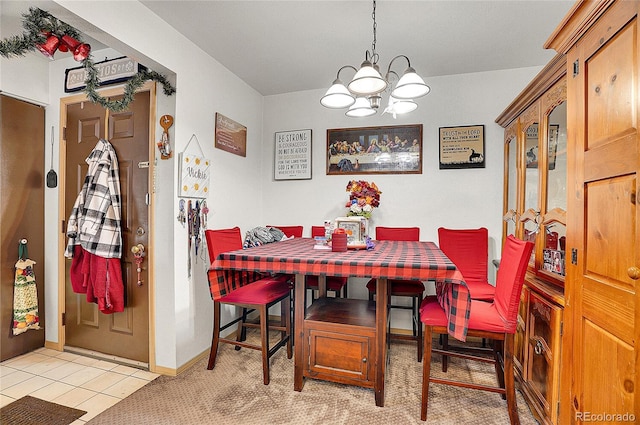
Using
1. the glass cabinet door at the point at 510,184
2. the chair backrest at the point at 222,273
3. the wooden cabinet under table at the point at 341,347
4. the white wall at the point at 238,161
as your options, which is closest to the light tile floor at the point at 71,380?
the white wall at the point at 238,161

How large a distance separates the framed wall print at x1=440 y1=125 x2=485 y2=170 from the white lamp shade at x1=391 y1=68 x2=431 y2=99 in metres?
1.42

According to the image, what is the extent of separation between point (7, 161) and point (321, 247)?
2712 millimetres

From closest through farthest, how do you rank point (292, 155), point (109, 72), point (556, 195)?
point (556, 195)
point (109, 72)
point (292, 155)

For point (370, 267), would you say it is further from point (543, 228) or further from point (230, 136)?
point (230, 136)

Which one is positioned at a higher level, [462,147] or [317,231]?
[462,147]

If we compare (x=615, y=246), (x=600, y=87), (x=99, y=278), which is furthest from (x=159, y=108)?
(x=615, y=246)

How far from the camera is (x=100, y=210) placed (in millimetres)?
2408

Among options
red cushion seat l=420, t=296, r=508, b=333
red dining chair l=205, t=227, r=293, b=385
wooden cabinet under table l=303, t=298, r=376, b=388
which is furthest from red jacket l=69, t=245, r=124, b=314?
red cushion seat l=420, t=296, r=508, b=333

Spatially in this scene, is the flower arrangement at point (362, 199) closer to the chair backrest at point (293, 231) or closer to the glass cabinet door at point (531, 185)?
the chair backrest at point (293, 231)

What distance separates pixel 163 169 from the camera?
2398mm

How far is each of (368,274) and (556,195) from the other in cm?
125

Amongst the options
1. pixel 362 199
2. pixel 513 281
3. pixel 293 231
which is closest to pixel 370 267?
pixel 513 281

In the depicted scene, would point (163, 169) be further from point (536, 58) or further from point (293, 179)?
point (536, 58)

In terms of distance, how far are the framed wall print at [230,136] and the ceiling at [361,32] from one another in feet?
1.77
